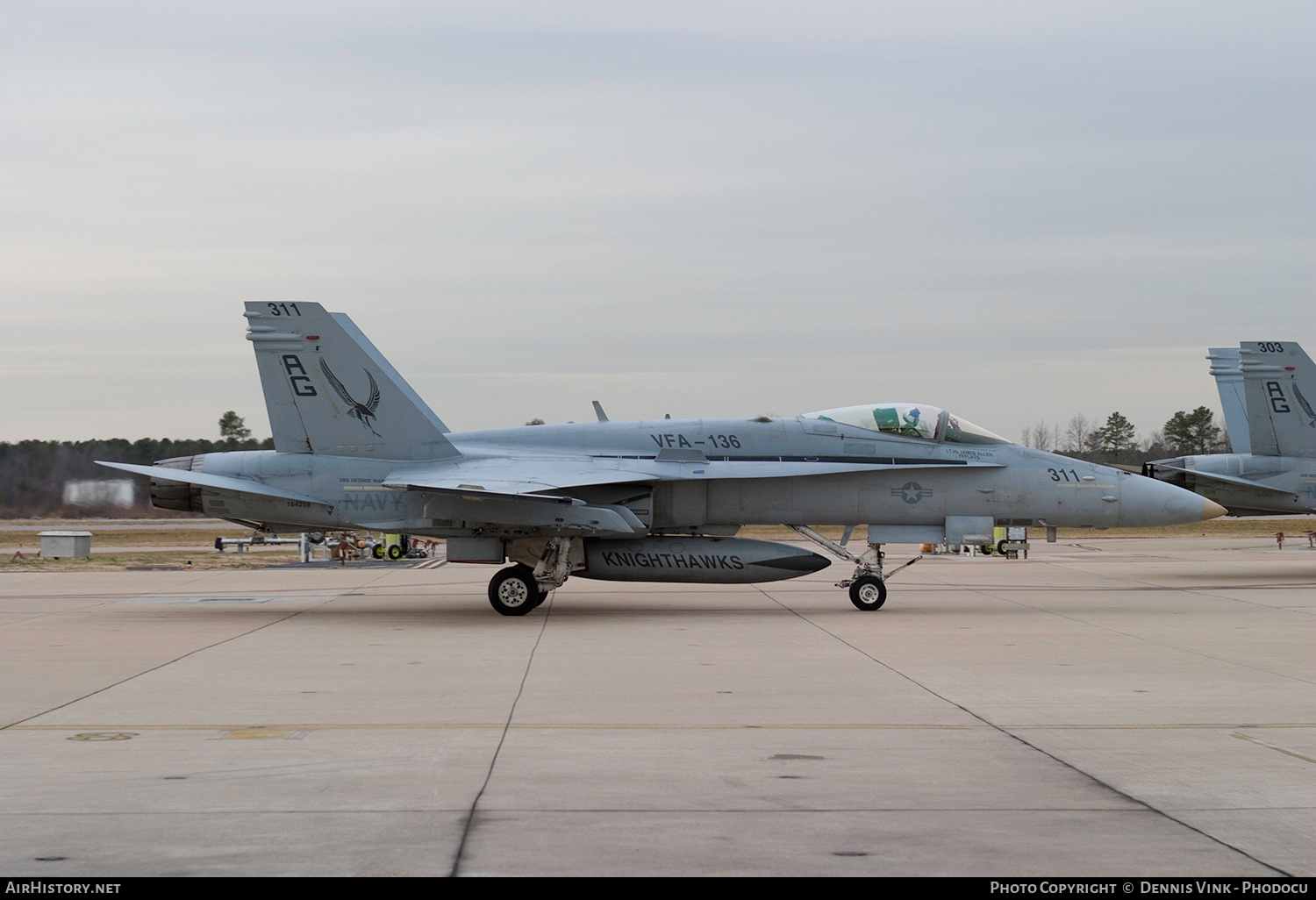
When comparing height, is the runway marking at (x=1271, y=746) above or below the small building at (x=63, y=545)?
above

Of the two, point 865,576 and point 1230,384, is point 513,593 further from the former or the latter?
point 1230,384

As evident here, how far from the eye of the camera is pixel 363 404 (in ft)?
55.3

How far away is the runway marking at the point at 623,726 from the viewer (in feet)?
26.5

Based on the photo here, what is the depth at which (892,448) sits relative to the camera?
17.2 metres

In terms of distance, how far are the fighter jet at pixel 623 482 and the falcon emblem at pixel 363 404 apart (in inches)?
0.7

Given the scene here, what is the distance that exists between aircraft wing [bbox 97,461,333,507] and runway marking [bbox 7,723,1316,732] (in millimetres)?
8480

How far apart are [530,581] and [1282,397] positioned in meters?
17.2

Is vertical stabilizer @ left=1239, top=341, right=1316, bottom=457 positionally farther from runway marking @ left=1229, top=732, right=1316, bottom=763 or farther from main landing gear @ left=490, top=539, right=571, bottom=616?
runway marking @ left=1229, top=732, right=1316, bottom=763

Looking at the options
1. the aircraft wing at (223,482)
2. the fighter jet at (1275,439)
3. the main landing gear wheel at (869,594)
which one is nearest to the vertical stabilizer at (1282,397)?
the fighter jet at (1275,439)

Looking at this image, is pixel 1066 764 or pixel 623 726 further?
pixel 623 726

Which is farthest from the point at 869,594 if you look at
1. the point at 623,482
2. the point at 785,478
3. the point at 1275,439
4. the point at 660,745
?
the point at 1275,439

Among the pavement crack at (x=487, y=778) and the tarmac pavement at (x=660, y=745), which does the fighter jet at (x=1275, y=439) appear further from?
the pavement crack at (x=487, y=778)

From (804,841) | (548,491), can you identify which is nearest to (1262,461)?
(548,491)

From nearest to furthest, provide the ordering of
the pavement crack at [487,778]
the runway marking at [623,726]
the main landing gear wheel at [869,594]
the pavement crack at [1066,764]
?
the pavement crack at [487,778] → the pavement crack at [1066,764] → the runway marking at [623,726] → the main landing gear wheel at [869,594]
